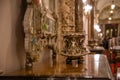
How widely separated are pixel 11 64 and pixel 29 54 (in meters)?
0.16

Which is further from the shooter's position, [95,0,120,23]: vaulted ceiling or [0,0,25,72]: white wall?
[95,0,120,23]: vaulted ceiling

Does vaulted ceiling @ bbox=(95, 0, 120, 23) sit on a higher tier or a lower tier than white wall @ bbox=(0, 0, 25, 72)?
higher

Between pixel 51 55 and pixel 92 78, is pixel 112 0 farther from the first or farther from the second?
pixel 92 78

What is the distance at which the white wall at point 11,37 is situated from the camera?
5.65 ft

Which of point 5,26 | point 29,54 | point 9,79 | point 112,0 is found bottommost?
point 9,79

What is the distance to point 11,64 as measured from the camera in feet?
6.01

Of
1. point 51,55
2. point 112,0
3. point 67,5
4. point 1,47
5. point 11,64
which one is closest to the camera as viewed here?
point 1,47

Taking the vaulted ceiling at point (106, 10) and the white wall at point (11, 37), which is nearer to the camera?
the white wall at point (11, 37)

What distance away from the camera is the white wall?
1724 millimetres

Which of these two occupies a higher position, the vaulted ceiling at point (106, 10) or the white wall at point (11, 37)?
the vaulted ceiling at point (106, 10)

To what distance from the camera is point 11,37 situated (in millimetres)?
1828

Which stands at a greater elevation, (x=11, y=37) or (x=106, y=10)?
(x=106, y=10)

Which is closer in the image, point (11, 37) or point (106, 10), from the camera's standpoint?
point (11, 37)

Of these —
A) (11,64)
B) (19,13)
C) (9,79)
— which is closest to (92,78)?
(9,79)
